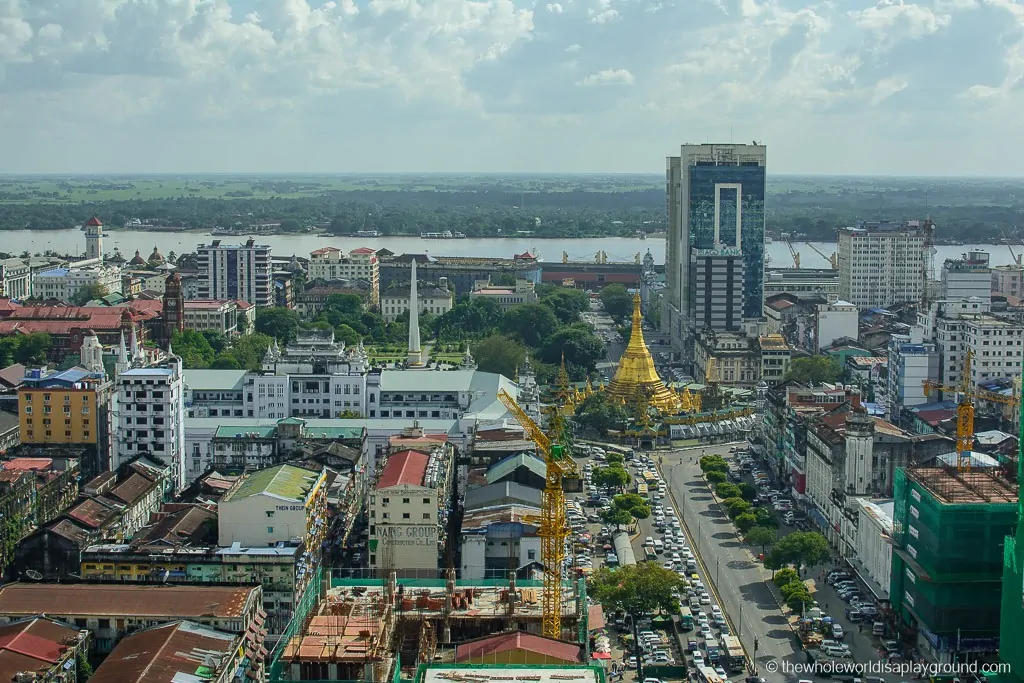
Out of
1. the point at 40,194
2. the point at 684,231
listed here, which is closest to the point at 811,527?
the point at 684,231

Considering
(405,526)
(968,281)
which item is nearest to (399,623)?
(405,526)

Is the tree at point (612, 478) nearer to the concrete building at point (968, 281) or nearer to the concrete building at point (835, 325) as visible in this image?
the concrete building at point (835, 325)

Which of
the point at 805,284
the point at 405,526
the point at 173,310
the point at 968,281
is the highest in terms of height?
the point at 968,281

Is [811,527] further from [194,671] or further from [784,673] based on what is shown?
[194,671]

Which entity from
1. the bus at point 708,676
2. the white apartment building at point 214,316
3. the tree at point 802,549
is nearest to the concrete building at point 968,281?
the white apartment building at point 214,316

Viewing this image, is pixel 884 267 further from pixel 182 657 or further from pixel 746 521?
pixel 182 657
